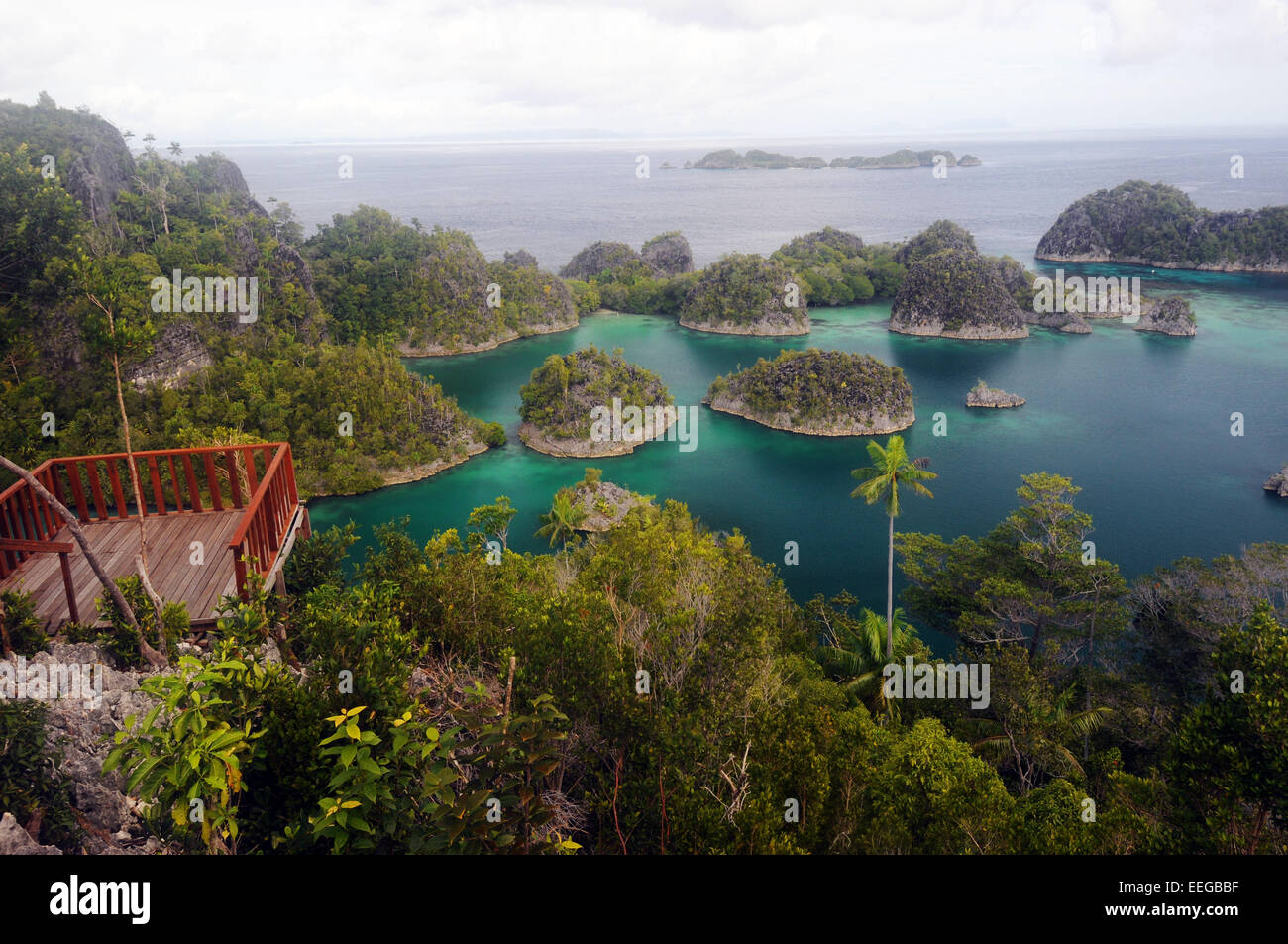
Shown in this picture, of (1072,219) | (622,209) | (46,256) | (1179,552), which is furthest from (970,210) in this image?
(46,256)

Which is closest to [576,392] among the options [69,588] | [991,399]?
[991,399]

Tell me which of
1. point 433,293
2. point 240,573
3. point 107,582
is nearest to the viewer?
point 107,582

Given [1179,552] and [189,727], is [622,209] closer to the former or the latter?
[1179,552]

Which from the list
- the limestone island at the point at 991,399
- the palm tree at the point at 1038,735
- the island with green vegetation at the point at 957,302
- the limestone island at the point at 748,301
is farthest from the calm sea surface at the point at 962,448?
the palm tree at the point at 1038,735

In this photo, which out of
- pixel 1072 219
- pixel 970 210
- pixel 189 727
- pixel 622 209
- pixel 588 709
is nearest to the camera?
pixel 189 727

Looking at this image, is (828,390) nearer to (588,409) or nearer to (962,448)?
(962,448)
